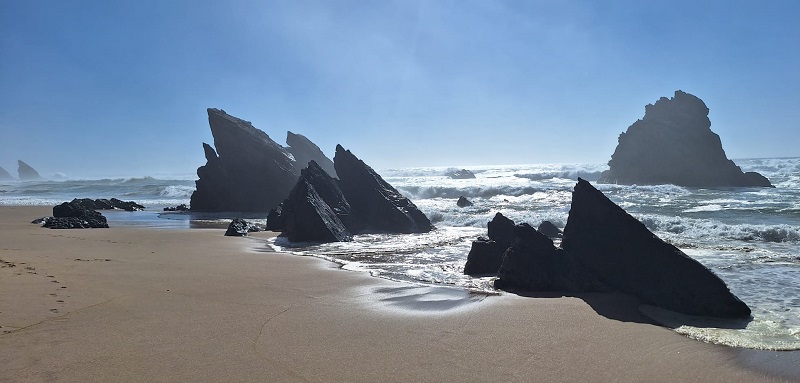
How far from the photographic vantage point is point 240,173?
121 feet

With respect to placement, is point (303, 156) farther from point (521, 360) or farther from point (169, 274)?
point (521, 360)

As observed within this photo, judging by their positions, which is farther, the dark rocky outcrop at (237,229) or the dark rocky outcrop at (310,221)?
the dark rocky outcrop at (237,229)

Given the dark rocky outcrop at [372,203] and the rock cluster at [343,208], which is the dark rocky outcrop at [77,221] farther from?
the dark rocky outcrop at [372,203]

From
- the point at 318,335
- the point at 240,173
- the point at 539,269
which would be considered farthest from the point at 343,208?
the point at 240,173

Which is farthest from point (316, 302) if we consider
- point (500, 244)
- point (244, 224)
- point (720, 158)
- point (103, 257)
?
point (720, 158)

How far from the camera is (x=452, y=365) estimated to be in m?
4.52

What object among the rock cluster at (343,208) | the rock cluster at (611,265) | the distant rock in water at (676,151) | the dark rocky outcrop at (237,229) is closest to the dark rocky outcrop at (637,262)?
→ the rock cluster at (611,265)

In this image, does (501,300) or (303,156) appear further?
(303,156)

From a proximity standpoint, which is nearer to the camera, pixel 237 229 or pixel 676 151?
pixel 237 229

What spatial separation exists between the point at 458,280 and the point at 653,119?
6898 cm

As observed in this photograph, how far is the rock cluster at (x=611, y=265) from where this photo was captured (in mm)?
6762

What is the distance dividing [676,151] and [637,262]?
62.8 meters

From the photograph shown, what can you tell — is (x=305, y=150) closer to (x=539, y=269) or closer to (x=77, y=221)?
(x=77, y=221)

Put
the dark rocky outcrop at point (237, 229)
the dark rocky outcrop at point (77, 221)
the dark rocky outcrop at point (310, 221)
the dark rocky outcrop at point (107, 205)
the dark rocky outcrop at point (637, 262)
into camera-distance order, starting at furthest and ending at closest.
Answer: the dark rocky outcrop at point (107, 205) < the dark rocky outcrop at point (77, 221) < the dark rocky outcrop at point (237, 229) < the dark rocky outcrop at point (310, 221) < the dark rocky outcrop at point (637, 262)
